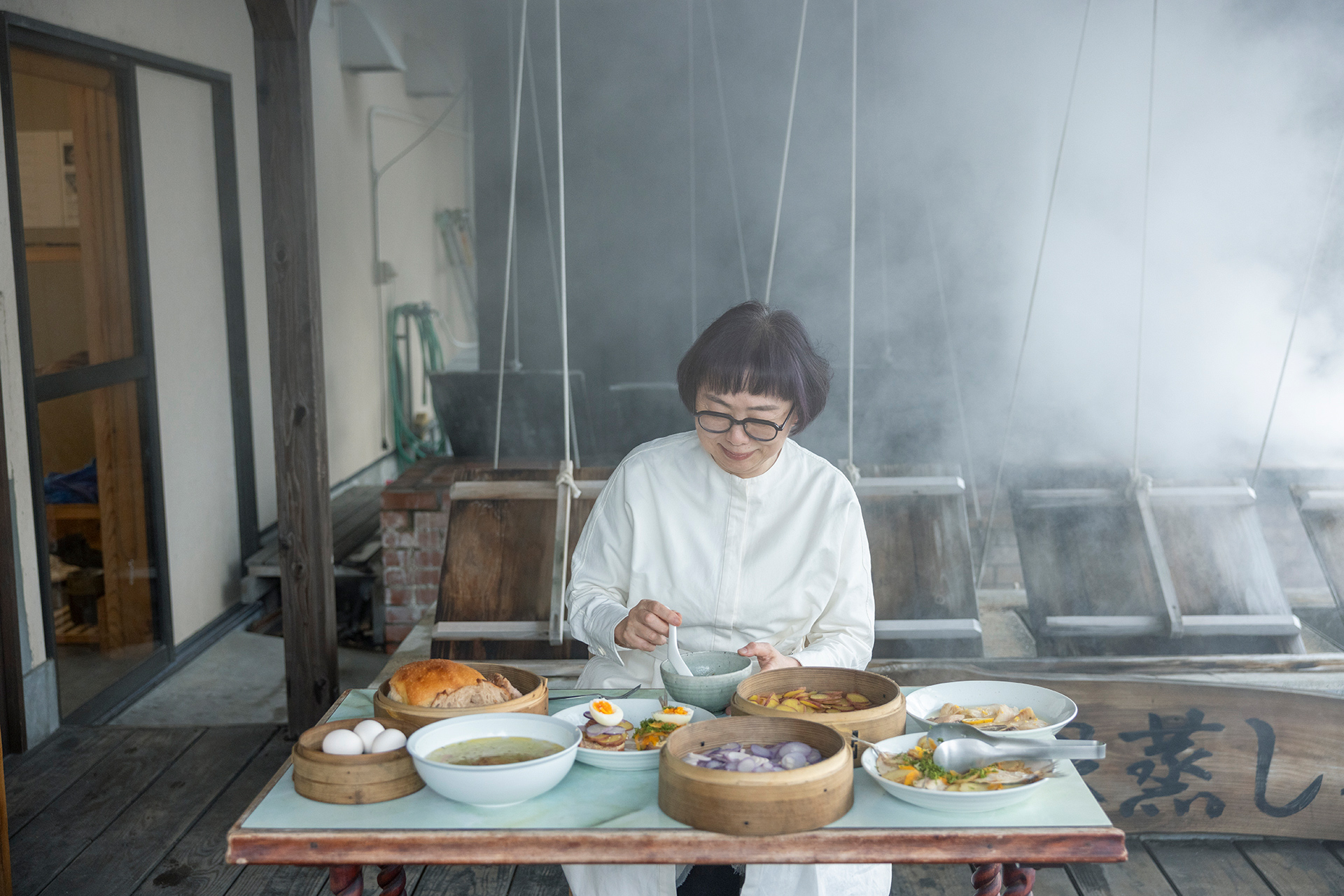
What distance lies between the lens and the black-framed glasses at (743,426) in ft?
6.25

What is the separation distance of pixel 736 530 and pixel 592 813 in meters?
0.85

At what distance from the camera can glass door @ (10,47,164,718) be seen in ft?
10.6

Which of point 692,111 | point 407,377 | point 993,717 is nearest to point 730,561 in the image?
point 993,717

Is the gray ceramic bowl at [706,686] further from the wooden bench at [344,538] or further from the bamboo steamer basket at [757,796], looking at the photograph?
the wooden bench at [344,538]

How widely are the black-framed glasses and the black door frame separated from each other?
7.59 feet

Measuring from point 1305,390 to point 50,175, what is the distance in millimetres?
4456

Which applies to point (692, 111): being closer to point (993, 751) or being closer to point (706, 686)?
point (706, 686)

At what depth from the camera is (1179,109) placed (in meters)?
3.91

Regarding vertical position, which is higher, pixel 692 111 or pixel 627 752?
pixel 692 111

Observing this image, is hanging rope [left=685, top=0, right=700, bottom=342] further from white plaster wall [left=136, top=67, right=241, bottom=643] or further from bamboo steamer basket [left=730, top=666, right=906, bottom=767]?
bamboo steamer basket [left=730, top=666, right=906, bottom=767]

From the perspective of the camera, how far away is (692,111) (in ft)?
17.6

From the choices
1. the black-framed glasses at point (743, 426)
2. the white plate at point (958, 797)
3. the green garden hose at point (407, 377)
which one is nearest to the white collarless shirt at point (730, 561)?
the black-framed glasses at point (743, 426)

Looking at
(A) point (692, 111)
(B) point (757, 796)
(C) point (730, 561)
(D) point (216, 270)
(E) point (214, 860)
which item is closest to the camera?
(B) point (757, 796)

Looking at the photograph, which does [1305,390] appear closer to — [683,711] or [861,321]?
[861,321]
